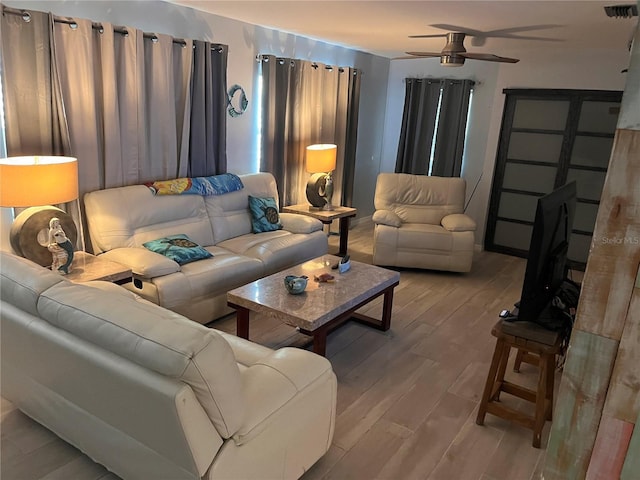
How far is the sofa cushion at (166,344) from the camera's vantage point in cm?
150

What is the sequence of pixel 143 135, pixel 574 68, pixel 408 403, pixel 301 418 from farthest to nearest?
A: pixel 574 68 → pixel 143 135 → pixel 408 403 → pixel 301 418

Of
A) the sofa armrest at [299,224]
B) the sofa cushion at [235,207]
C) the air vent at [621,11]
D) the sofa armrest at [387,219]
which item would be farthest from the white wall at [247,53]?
the air vent at [621,11]

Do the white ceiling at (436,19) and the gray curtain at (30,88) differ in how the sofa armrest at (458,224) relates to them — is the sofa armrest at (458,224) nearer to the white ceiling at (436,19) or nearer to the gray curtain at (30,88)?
the white ceiling at (436,19)

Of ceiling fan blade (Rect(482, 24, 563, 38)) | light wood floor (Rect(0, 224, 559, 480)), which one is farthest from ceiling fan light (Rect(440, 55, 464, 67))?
light wood floor (Rect(0, 224, 559, 480))

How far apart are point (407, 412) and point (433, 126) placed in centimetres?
425

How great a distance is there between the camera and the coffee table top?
283 cm

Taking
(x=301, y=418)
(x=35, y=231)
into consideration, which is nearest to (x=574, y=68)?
(x=301, y=418)

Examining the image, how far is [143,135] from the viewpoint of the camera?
376 cm

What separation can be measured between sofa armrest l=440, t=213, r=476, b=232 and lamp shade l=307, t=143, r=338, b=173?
1.33 m

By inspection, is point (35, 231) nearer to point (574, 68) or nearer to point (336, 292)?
point (336, 292)

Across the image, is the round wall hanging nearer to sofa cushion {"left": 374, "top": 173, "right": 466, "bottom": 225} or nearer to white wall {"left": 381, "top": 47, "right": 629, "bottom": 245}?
sofa cushion {"left": 374, "top": 173, "right": 466, "bottom": 225}

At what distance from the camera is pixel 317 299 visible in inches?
120

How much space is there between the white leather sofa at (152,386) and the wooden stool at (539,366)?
909mm

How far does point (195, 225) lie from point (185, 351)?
2.66 meters
